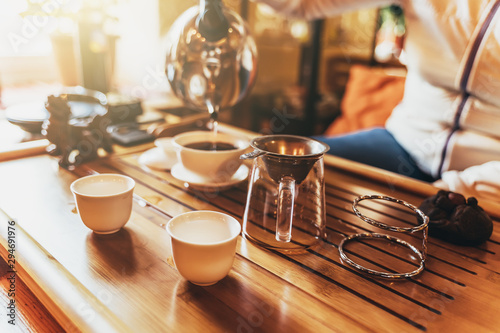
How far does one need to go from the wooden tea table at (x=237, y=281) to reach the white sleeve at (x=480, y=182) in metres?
0.12

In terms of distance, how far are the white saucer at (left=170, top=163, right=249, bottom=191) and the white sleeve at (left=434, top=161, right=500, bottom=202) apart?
560 millimetres

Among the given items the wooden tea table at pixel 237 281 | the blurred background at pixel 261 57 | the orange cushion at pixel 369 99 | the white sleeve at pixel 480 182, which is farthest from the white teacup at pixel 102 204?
the orange cushion at pixel 369 99

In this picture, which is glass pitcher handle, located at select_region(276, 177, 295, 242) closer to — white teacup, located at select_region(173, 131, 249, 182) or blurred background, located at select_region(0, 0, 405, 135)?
white teacup, located at select_region(173, 131, 249, 182)

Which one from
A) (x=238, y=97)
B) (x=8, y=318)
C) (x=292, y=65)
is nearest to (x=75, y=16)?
(x=238, y=97)

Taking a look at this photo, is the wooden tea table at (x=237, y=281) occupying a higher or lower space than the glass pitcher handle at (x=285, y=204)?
lower

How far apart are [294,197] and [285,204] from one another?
11 centimetres

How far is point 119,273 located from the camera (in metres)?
0.59

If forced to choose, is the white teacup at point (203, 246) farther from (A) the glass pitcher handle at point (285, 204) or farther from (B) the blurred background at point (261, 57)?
(B) the blurred background at point (261, 57)

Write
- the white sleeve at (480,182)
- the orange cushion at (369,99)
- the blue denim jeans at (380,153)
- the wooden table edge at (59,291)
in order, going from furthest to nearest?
the orange cushion at (369,99) → the blue denim jeans at (380,153) → the white sleeve at (480,182) → the wooden table edge at (59,291)

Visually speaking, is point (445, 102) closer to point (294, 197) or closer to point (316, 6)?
point (316, 6)

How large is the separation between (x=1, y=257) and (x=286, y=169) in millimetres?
586

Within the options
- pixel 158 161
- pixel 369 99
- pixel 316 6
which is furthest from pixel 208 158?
pixel 369 99

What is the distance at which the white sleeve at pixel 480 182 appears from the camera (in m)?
0.95

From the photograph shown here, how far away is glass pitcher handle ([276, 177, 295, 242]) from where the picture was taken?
0.62 meters
